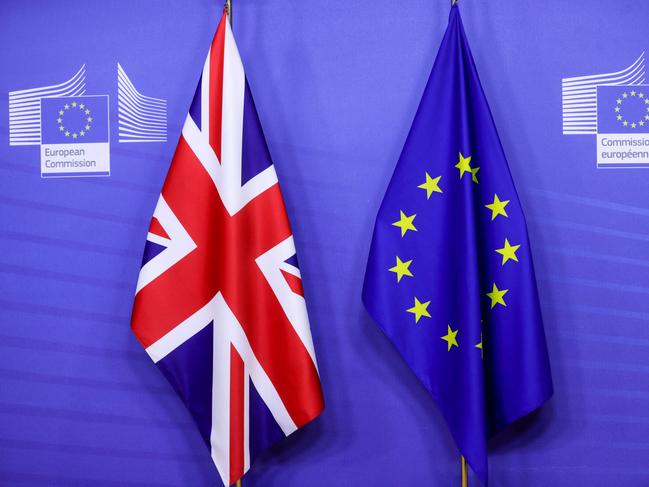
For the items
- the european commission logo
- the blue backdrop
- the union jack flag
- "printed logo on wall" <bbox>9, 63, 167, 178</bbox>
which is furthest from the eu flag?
the european commission logo

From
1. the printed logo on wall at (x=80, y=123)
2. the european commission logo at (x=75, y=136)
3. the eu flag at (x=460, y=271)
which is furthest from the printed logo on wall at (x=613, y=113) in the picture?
the european commission logo at (x=75, y=136)

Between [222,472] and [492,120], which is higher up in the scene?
[492,120]

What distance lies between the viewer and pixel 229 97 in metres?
1.55

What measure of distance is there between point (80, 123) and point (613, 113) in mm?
1656

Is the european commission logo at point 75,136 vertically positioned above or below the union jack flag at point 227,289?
above

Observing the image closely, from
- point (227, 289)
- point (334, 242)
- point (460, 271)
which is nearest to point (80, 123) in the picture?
point (227, 289)

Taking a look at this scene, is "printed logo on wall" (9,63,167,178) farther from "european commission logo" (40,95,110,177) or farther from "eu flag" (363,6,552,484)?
"eu flag" (363,6,552,484)

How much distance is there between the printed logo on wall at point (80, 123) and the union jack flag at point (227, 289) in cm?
27

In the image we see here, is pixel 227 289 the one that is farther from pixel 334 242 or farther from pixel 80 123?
pixel 80 123

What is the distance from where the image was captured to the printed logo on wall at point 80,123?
1.74 meters

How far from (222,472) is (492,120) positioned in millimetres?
1221

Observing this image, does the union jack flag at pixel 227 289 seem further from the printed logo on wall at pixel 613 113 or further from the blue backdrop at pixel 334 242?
the printed logo on wall at pixel 613 113

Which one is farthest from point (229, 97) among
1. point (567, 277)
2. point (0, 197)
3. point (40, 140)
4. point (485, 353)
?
point (567, 277)

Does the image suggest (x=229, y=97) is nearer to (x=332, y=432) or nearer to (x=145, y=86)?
(x=145, y=86)
